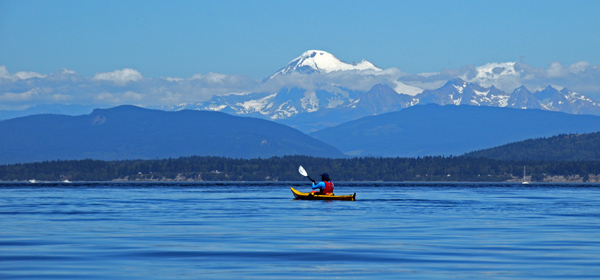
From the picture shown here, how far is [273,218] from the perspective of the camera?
73562 millimetres

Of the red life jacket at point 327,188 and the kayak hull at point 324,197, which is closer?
the red life jacket at point 327,188

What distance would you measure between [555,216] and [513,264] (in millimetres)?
40039

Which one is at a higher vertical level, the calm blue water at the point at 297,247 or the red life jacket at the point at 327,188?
the red life jacket at the point at 327,188

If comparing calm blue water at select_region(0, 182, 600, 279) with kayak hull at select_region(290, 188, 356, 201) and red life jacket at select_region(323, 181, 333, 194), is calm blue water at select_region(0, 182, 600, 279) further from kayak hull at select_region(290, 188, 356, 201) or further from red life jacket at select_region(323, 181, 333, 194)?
kayak hull at select_region(290, 188, 356, 201)

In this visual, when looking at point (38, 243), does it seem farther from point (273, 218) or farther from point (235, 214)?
point (235, 214)

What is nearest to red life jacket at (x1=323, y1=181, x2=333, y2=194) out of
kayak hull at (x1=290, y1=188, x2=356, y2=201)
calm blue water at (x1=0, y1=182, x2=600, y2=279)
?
kayak hull at (x1=290, y1=188, x2=356, y2=201)

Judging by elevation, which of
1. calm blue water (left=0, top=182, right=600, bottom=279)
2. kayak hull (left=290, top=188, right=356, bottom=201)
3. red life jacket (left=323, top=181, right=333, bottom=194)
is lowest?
calm blue water (left=0, top=182, right=600, bottom=279)

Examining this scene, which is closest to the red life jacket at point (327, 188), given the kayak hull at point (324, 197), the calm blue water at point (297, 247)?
the kayak hull at point (324, 197)

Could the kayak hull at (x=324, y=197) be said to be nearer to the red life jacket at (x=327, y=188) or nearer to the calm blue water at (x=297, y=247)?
the red life jacket at (x=327, y=188)

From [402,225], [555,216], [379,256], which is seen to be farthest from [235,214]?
[379,256]

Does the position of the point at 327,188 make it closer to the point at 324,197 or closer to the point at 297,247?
the point at 324,197

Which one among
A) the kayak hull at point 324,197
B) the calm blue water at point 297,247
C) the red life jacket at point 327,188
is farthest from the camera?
the kayak hull at point 324,197

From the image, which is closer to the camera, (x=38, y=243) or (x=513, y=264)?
(x=513, y=264)

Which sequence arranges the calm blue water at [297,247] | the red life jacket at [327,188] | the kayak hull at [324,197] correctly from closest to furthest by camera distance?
1. the calm blue water at [297,247]
2. the red life jacket at [327,188]
3. the kayak hull at [324,197]
